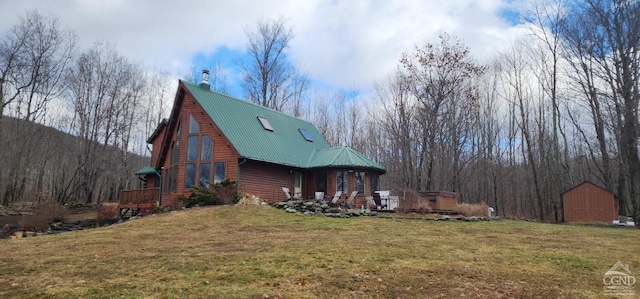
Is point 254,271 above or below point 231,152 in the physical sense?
below

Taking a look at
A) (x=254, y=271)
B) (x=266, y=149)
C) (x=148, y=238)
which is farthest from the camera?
(x=266, y=149)

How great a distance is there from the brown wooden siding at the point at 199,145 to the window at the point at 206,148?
192 millimetres

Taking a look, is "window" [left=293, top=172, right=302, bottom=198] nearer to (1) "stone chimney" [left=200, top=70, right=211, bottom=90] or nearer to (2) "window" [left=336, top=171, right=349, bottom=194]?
(2) "window" [left=336, top=171, right=349, bottom=194]

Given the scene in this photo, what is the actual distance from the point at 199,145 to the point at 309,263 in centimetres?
1348

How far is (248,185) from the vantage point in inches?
725

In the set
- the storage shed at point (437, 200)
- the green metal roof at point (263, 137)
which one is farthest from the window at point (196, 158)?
the storage shed at point (437, 200)

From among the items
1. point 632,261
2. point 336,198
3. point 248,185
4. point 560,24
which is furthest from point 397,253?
point 560,24

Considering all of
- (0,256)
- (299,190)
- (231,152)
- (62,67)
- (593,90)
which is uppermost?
(62,67)

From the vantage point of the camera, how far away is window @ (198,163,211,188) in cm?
1852

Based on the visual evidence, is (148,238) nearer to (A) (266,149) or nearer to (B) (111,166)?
(A) (266,149)

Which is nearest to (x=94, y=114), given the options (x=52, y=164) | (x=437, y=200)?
(x=52, y=164)

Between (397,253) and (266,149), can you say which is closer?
(397,253)

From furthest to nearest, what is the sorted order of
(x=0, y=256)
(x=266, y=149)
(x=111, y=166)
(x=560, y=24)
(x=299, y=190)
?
(x=111, y=166)
(x=560, y=24)
(x=299, y=190)
(x=266, y=149)
(x=0, y=256)

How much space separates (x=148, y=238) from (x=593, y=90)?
2297 cm
